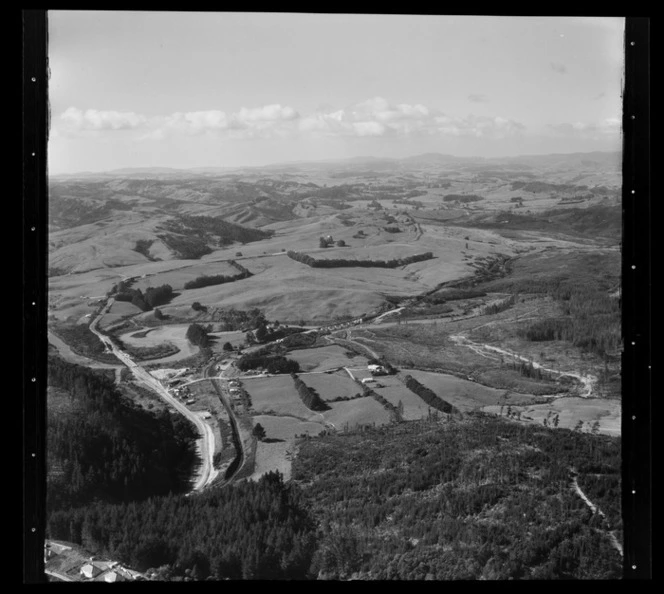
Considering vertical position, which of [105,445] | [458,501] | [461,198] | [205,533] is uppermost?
[461,198]

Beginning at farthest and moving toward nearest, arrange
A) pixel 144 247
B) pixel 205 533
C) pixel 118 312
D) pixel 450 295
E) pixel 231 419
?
pixel 450 295, pixel 144 247, pixel 118 312, pixel 231 419, pixel 205 533

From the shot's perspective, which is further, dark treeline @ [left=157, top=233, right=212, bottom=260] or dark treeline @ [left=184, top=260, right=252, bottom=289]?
dark treeline @ [left=157, top=233, right=212, bottom=260]

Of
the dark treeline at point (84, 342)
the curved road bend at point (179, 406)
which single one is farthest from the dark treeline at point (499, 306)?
the dark treeline at point (84, 342)

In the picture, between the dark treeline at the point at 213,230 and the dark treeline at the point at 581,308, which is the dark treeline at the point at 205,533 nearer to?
the dark treeline at the point at 213,230

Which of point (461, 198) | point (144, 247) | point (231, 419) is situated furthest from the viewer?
point (461, 198)

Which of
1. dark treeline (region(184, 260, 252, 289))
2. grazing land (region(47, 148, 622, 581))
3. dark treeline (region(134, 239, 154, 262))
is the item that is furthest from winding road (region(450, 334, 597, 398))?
dark treeline (region(134, 239, 154, 262))

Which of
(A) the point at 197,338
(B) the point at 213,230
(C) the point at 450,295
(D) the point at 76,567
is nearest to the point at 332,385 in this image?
(A) the point at 197,338

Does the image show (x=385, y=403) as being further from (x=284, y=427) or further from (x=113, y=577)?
(x=113, y=577)

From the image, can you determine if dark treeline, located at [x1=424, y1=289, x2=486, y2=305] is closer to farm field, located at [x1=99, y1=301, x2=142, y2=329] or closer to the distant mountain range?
the distant mountain range
